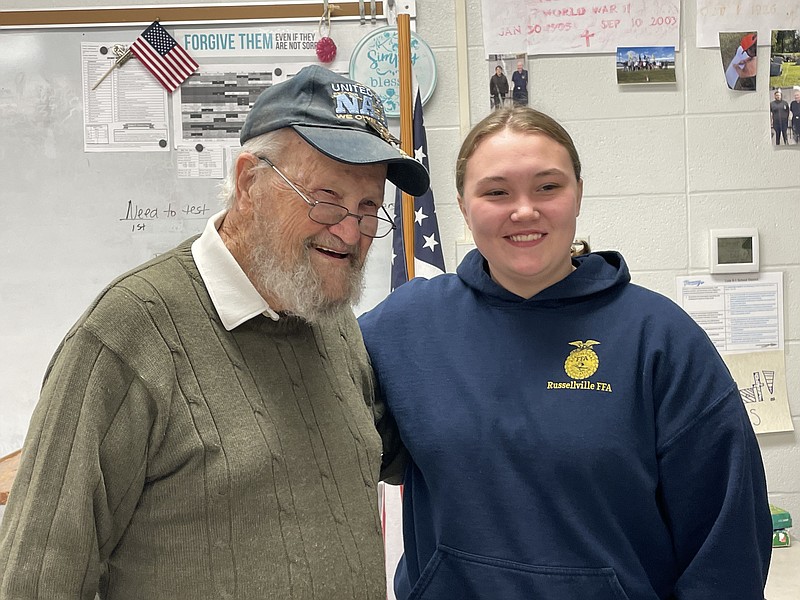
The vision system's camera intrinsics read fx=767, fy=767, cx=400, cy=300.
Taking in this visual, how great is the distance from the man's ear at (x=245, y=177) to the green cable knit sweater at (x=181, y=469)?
0.12 meters

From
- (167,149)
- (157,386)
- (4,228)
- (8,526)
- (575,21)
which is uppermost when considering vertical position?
(575,21)

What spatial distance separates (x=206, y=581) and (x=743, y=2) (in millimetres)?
2315

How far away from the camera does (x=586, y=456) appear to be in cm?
126

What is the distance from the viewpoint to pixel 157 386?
102 centimetres

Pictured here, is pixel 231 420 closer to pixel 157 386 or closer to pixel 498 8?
pixel 157 386

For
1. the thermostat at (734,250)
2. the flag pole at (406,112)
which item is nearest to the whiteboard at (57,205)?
the flag pole at (406,112)

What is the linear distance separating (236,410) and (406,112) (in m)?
1.41

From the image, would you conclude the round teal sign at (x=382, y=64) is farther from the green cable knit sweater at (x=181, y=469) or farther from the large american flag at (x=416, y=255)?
the green cable knit sweater at (x=181, y=469)

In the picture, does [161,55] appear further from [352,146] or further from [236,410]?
[236,410]

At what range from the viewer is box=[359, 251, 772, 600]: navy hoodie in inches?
49.2

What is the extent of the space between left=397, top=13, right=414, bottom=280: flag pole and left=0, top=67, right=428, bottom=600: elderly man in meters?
0.99

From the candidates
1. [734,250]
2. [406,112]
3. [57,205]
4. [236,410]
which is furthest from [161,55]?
[734,250]

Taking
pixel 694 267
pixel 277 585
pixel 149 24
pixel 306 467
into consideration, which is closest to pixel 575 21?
pixel 694 267

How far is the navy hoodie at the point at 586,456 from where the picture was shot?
4.10ft
